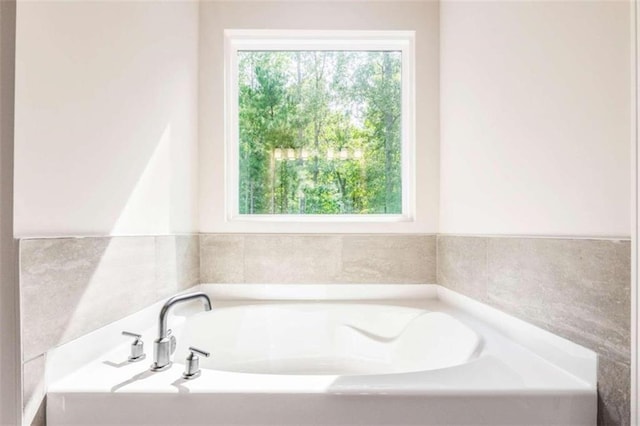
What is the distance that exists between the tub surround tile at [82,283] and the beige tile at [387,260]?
98 cm

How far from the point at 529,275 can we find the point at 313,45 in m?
1.76

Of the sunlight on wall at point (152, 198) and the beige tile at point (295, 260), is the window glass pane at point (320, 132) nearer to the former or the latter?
the beige tile at point (295, 260)

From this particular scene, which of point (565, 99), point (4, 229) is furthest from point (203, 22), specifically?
point (565, 99)

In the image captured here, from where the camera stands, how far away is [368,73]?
2379 millimetres

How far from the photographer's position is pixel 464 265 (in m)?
1.88

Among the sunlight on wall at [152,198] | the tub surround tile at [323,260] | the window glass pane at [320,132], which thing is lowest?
the tub surround tile at [323,260]

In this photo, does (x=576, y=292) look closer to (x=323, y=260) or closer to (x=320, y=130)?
(x=323, y=260)

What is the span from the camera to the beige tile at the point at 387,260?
2227 millimetres

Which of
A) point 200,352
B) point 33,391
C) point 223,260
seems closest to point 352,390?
point 200,352

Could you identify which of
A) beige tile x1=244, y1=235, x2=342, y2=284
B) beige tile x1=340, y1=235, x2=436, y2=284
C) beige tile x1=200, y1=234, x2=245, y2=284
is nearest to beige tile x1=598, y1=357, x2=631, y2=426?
beige tile x1=340, y1=235, x2=436, y2=284

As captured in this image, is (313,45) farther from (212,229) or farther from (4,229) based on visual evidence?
(4,229)

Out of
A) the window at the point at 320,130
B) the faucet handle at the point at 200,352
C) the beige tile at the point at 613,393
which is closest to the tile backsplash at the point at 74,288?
the faucet handle at the point at 200,352

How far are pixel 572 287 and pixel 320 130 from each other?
1.62 m

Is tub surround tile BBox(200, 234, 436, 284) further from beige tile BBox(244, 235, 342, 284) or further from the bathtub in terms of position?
the bathtub
